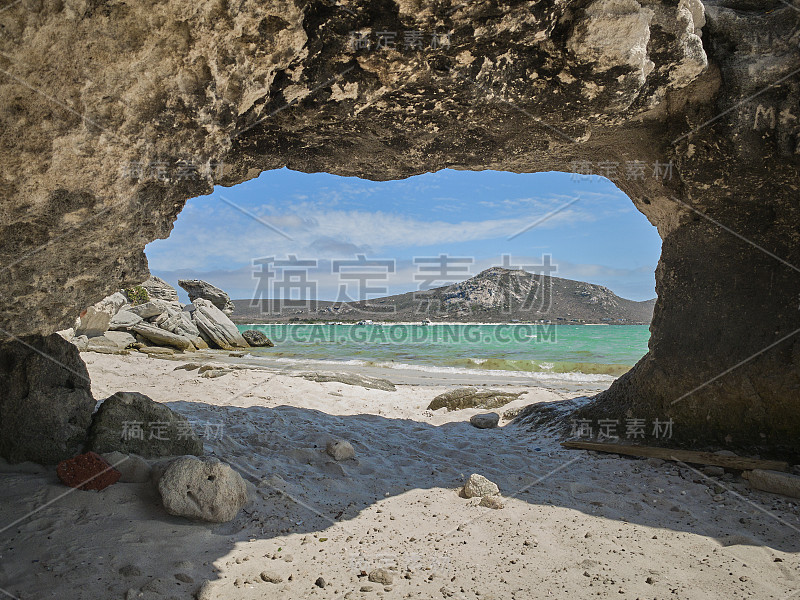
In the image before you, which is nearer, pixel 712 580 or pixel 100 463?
pixel 712 580

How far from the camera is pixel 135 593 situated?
225cm

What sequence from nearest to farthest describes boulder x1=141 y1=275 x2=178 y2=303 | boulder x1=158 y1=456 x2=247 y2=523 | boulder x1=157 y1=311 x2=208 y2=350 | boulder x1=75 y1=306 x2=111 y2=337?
boulder x1=158 y1=456 x2=247 y2=523 < boulder x1=75 y1=306 x2=111 y2=337 < boulder x1=157 y1=311 x2=208 y2=350 < boulder x1=141 y1=275 x2=178 y2=303

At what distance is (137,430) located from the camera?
144 inches

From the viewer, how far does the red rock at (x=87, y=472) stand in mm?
3066

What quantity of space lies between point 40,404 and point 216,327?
56.9 feet

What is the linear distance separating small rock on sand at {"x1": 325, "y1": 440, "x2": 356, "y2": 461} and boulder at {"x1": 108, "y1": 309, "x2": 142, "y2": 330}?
1451cm

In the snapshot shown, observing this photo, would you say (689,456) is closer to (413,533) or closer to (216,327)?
(413,533)

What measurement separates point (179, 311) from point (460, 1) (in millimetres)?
20083

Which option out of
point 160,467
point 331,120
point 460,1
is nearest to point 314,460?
point 160,467

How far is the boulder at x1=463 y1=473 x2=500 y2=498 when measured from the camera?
3.70 m

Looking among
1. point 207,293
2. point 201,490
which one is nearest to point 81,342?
point 201,490

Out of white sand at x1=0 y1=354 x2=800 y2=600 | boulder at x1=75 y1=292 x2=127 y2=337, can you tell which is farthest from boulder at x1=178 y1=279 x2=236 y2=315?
white sand at x1=0 y1=354 x2=800 y2=600

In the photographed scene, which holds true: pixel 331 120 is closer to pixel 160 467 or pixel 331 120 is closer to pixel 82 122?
pixel 82 122

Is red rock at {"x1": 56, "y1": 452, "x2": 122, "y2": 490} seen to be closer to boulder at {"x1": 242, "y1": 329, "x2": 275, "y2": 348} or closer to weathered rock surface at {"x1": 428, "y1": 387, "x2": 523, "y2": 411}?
weathered rock surface at {"x1": 428, "y1": 387, "x2": 523, "y2": 411}
